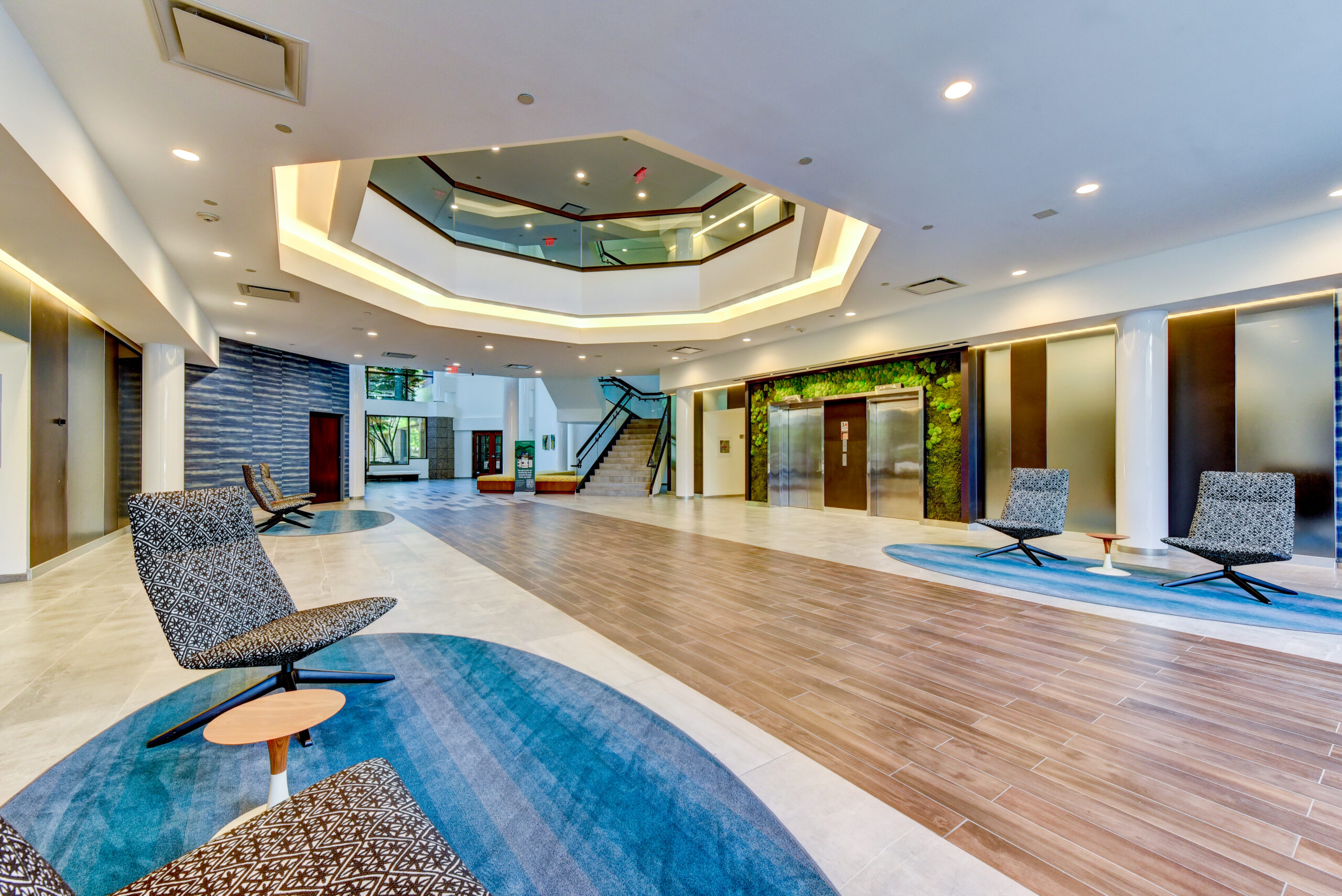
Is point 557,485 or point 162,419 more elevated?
point 162,419

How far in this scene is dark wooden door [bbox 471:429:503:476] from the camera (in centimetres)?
2559

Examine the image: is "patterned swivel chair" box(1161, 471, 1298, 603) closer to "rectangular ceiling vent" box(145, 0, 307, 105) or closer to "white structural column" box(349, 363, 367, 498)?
"rectangular ceiling vent" box(145, 0, 307, 105)

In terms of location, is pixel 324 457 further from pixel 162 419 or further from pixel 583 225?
pixel 583 225

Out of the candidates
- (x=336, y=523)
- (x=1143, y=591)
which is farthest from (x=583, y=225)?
(x=1143, y=591)

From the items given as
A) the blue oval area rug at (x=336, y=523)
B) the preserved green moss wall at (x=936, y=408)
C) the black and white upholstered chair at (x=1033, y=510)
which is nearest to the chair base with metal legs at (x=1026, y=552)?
the black and white upholstered chair at (x=1033, y=510)

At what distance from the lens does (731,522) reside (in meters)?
10.1

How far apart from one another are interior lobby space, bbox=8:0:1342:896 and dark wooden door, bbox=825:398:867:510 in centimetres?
119

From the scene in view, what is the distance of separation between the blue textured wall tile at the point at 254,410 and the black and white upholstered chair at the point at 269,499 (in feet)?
2.66

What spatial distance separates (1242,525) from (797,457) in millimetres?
7746

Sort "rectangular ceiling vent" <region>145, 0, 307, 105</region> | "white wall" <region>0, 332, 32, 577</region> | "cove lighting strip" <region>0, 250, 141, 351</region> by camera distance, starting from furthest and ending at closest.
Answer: "white wall" <region>0, 332, 32, 577</region>
"cove lighting strip" <region>0, 250, 141, 351</region>
"rectangular ceiling vent" <region>145, 0, 307, 105</region>

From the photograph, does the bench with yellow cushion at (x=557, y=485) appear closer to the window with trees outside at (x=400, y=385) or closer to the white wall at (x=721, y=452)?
the white wall at (x=721, y=452)

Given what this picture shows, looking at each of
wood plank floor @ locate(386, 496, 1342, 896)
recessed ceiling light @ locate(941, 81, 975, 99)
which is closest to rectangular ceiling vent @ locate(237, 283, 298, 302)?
wood plank floor @ locate(386, 496, 1342, 896)

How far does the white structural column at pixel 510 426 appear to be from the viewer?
1656cm

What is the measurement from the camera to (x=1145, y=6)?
117 inches
